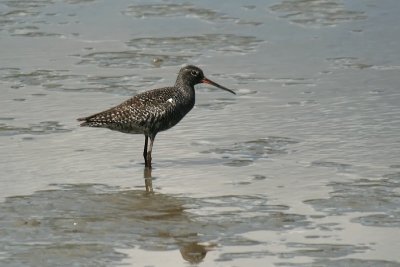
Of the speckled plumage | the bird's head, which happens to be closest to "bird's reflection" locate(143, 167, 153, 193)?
the speckled plumage

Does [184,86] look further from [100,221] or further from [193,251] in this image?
[193,251]

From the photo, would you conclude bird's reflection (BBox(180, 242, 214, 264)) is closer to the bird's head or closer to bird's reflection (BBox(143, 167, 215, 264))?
bird's reflection (BBox(143, 167, 215, 264))

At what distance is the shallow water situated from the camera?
10688 mm

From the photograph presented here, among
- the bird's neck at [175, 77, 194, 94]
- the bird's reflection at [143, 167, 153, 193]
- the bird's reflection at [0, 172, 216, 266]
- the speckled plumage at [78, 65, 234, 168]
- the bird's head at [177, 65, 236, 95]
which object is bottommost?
the bird's reflection at [143, 167, 153, 193]

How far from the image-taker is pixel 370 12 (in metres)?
19.8

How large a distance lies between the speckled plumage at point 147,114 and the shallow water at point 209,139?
0.32 m

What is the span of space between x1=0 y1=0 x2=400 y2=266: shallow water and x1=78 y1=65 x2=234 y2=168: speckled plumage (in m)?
0.32

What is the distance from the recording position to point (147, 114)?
538 inches

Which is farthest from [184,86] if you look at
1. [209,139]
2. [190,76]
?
[209,139]

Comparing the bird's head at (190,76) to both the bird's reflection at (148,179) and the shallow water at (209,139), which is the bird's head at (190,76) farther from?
the bird's reflection at (148,179)

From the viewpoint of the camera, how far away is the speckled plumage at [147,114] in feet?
44.5

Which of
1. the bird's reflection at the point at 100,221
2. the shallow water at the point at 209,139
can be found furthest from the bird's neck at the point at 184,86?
the bird's reflection at the point at 100,221

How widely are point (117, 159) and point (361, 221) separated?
3406mm

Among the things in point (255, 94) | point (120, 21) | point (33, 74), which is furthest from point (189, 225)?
point (120, 21)
